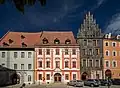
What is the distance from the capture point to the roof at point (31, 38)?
69.4 metres

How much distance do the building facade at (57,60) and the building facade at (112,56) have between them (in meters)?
8.53

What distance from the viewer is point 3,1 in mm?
5355

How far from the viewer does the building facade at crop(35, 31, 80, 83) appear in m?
68.0

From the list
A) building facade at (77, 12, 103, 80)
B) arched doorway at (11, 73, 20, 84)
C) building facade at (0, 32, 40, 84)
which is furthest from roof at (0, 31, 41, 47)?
building facade at (77, 12, 103, 80)

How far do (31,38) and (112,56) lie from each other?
71.4 ft

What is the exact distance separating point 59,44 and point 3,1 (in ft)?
208

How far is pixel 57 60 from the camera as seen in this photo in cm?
6862

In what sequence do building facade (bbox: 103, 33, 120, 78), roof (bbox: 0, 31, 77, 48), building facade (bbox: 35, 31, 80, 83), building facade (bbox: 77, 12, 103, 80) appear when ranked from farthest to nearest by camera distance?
building facade (bbox: 103, 33, 120, 78) → building facade (bbox: 77, 12, 103, 80) → roof (bbox: 0, 31, 77, 48) → building facade (bbox: 35, 31, 80, 83)

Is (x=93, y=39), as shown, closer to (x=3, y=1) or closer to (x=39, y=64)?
(x=39, y=64)

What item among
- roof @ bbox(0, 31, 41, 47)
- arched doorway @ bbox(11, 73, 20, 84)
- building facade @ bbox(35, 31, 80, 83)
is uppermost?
roof @ bbox(0, 31, 41, 47)

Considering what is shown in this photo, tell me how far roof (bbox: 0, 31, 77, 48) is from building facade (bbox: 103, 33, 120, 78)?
947 centimetres

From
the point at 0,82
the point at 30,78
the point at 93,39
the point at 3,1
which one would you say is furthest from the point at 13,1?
→ the point at 93,39

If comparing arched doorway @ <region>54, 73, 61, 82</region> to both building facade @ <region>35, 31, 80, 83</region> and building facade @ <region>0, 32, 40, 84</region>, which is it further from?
building facade @ <region>0, 32, 40, 84</region>

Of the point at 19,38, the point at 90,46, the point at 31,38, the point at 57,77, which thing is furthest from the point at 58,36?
the point at 57,77
